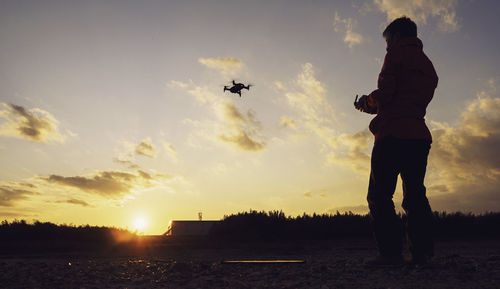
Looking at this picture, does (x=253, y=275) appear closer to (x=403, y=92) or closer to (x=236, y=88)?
(x=403, y=92)

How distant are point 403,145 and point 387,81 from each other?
27.4 inches

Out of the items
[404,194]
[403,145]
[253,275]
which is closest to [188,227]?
[253,275]

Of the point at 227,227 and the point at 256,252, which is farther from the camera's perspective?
the point at 227,227

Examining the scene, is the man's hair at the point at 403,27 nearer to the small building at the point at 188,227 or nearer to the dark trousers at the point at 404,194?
the dark trousers at the point at 404,194

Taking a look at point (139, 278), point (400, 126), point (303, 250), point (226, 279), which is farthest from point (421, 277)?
point (303, 250)

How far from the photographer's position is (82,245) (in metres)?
9.39

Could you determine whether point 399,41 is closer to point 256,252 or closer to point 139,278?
point 139,278

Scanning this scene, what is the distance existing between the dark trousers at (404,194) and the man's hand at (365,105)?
0.48 m

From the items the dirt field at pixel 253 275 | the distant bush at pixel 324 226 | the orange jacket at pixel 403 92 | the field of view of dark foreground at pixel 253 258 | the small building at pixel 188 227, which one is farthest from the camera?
the small building at pixel 188 227

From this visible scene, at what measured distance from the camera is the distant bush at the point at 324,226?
400 inches

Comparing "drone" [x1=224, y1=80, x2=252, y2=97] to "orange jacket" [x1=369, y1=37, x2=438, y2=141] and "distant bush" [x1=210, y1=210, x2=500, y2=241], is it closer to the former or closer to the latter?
"distant bush" [x1=210, y1=210, x2=500, y2=241]

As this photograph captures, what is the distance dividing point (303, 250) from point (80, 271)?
4.30m

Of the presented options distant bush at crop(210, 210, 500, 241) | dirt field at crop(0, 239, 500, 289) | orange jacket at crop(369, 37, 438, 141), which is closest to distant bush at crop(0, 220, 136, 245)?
distant bush at crop(210, 210, 500, 241)

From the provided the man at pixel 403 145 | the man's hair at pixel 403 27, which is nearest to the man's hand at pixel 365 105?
the man at pixel 403 145
